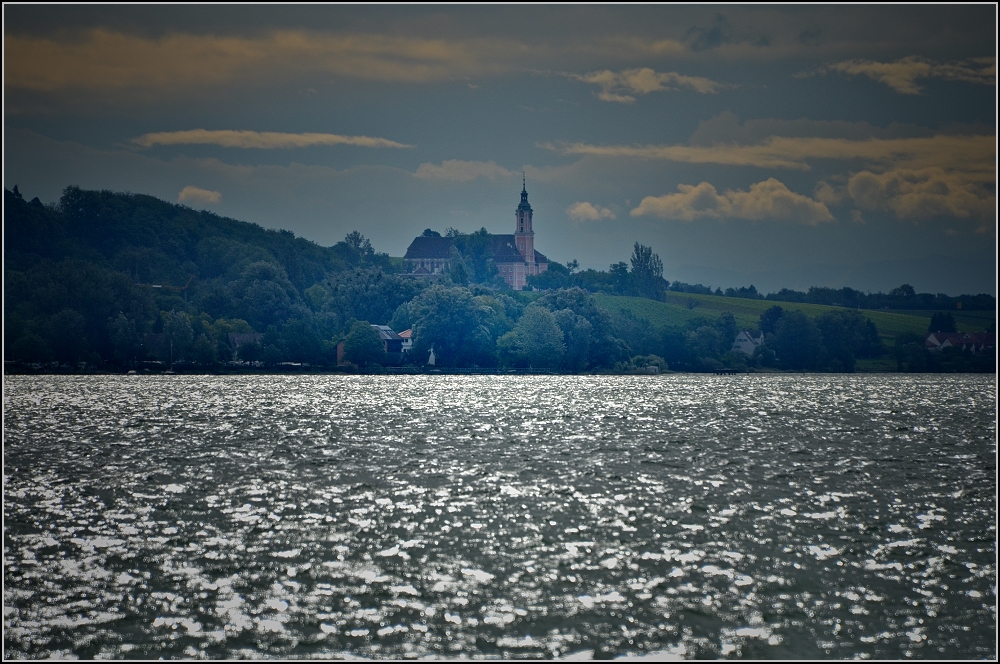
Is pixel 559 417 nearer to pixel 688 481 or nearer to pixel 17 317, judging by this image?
pixel 688 481

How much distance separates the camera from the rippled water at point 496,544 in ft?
73.5

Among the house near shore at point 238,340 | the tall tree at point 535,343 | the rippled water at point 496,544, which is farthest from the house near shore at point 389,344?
the rippled water at point 496,544

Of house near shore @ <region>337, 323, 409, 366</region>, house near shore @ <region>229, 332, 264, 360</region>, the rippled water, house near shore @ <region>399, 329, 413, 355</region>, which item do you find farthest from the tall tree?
the rippled water

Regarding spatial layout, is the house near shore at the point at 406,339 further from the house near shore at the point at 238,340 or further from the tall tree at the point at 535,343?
the house near shore at the point at 238,340

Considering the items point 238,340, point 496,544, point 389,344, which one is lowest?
point 496,544

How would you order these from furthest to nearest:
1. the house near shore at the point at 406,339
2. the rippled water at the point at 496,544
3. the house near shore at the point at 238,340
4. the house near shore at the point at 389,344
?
the house near shore at the point at 238,340 → the house near shore at the point at 406,339 → the house near shore at the point at 389,344 → the rippled water at the point at 496,544

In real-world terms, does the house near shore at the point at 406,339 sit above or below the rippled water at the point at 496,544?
above

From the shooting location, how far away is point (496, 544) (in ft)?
104

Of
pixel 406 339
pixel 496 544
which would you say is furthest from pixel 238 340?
pixel 496 544

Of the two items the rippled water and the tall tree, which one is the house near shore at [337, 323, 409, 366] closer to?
the tall tree

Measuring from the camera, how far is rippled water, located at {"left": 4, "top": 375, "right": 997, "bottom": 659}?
2239 centimetres

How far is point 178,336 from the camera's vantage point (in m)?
→ 174

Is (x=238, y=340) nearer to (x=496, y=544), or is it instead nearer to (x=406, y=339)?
(x=406, y=339)

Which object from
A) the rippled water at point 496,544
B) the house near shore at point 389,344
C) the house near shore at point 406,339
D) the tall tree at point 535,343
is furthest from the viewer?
the house near shore at point 406,339
